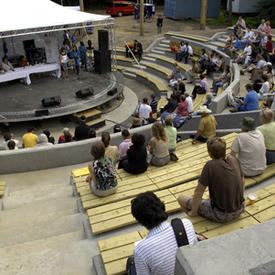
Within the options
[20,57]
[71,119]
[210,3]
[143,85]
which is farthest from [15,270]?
[210,3]

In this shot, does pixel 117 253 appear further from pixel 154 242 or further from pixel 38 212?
pixel 38 212

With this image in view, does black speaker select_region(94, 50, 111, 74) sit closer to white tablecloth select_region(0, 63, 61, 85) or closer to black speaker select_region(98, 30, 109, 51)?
black speaker select_region(98, 30, 109, 51)

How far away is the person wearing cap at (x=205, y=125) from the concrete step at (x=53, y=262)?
3984mm

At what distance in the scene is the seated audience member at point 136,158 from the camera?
529 cm

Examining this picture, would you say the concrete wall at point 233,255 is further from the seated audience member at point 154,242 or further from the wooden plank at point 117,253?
the wooden plank at point 117,253

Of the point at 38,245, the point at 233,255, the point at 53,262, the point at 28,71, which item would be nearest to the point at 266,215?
the point at 233,255

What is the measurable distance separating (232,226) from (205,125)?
3.58 meters

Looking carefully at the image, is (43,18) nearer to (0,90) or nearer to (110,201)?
(0,90)

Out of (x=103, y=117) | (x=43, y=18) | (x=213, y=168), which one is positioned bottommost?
(x=103, y=117)

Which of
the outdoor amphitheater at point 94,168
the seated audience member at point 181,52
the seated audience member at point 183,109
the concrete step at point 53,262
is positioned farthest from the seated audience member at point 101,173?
the seated audience member at point 181,52

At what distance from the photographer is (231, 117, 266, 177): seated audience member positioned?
4602 millimetres

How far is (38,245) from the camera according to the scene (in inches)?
163

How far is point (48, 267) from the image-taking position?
144 inches

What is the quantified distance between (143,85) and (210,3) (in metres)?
16.2
